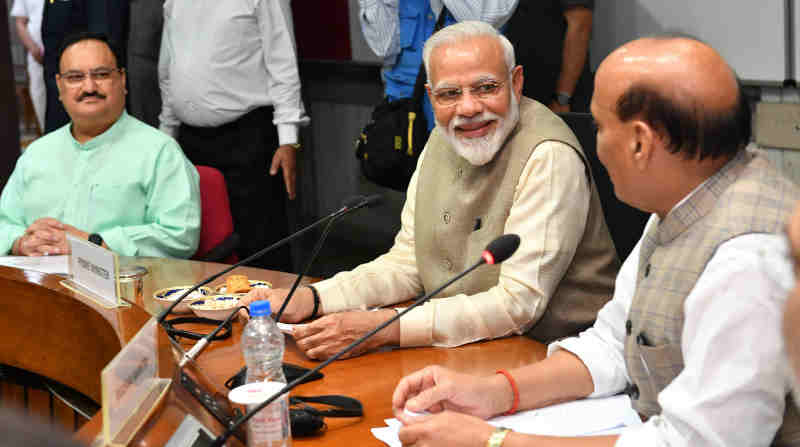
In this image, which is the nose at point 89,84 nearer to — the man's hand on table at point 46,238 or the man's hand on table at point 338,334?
the man's hand on table at point 46,238

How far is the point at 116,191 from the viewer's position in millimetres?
2883

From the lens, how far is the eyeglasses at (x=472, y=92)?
2.04m

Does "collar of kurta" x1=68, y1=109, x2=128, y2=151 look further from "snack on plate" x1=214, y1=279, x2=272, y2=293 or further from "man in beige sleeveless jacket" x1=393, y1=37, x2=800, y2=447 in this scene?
"man in beige sleeveless jacket" x1=393, y1=37, x2=800, y2=447

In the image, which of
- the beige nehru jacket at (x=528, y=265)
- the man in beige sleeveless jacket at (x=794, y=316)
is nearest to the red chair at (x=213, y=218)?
the beige nehru jacket at (x=528, y=265)

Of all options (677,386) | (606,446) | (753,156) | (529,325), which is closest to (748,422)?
(677,386)

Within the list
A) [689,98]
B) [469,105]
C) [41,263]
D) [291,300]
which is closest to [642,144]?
[689,98]

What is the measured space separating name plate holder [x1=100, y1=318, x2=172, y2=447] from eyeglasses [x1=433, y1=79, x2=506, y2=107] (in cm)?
104

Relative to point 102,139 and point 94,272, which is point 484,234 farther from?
point 102,139

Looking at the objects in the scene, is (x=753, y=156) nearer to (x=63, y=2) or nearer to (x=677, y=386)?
(x=677, y=386)

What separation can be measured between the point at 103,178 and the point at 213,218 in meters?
0.37

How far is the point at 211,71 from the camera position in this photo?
12.1 feet

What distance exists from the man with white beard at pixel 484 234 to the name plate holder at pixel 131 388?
0.60m

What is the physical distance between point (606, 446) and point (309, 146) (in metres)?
4.67

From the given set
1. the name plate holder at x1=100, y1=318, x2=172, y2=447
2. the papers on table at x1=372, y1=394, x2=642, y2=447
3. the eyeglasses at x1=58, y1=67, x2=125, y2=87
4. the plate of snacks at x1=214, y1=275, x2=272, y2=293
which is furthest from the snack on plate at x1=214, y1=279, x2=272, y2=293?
the eyeglasses at x1=58, y1=67, x2=125, y2=87
